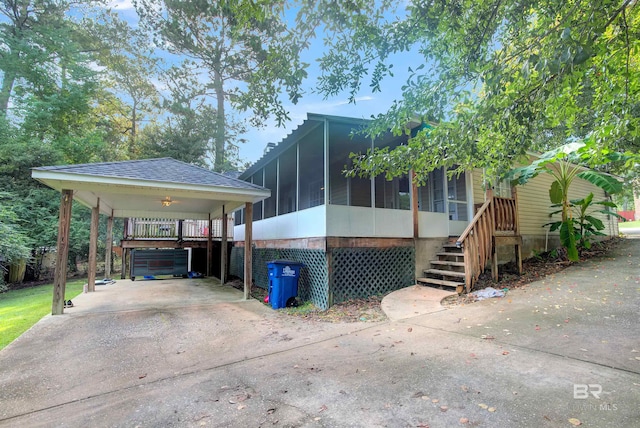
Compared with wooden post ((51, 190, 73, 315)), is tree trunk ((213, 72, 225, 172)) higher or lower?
higher

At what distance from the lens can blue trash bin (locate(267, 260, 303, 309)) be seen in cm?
668

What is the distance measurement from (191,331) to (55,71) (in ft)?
60.1

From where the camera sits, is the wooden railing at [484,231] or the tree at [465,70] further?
the wooden railing at [484,231]

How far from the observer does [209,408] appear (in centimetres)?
260

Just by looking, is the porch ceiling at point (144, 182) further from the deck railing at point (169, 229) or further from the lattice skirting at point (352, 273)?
the deck railing at point (169, 229)

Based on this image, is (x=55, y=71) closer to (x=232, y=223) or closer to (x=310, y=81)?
(x=232, y=223)

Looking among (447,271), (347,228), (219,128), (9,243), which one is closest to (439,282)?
(447,271)

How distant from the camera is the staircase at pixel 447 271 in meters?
6.77

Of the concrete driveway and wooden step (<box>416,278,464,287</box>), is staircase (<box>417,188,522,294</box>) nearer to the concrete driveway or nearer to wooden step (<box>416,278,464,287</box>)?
wooden step (<box>416,278,464,287</box>)

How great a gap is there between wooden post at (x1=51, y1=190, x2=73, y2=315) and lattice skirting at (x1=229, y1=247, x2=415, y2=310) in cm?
467

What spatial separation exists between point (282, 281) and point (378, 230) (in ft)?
8.10

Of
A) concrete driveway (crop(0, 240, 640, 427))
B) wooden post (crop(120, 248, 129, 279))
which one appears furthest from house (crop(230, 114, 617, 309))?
wooden post (crop(120, 248, 129, 279))

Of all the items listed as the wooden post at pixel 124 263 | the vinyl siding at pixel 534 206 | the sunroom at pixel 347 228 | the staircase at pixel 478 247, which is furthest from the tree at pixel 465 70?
the wooden post at pixel 124 263

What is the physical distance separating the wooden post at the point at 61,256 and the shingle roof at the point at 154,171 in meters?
0.65
